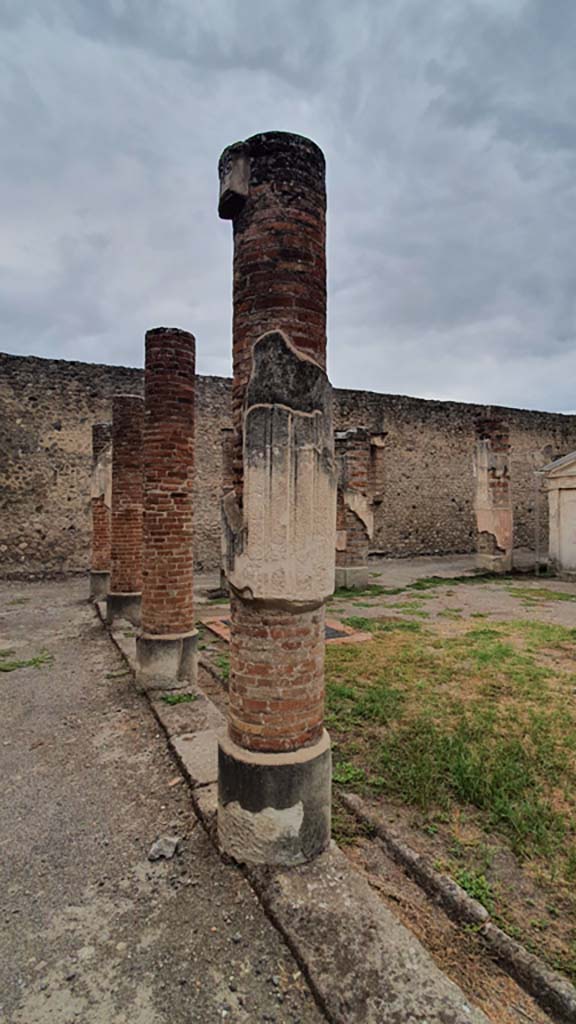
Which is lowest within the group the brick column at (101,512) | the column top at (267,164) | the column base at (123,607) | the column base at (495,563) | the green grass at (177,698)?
the green grass at (177,698)

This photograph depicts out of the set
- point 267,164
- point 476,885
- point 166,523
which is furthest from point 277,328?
point 166,523

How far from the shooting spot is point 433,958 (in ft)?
7.18

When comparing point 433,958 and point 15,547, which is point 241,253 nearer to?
point 433,958

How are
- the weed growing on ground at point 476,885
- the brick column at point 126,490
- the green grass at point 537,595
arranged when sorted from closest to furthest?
the weed growing on ground at point 476,885
the brick column at point 126,490
the green grass at point 537,595

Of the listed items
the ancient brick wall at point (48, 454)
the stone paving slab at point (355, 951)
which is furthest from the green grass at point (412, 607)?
the ancient brick wall at point (48, 454)

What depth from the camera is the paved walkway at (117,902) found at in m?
2.03

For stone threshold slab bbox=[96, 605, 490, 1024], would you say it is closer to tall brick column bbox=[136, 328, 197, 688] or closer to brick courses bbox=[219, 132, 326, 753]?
brick courses bbox=[219, 132, 326, 753]

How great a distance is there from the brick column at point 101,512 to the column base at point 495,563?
31.6 ft

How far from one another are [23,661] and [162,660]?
2392 mm

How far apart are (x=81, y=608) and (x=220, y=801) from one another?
802 centimetres

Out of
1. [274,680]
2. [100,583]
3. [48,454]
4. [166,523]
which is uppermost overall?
[48,454]

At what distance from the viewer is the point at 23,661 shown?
666 centimetres

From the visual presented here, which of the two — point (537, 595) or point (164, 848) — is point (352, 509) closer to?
point (537, 595)

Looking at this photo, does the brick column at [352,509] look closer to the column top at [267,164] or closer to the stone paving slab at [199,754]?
the stone paving slab at [199,754]
